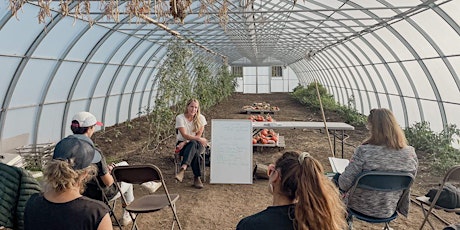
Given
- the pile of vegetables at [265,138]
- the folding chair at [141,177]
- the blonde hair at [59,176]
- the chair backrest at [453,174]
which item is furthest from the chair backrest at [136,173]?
the pile of vegetables at [265,138]

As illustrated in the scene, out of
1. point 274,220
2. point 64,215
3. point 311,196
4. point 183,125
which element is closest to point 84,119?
point 64,215

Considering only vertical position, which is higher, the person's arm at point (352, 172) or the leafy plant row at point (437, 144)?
the person's arm at point (352, 172)

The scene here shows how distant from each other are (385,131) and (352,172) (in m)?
0.45

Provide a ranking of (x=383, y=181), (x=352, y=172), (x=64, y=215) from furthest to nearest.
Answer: (x=352, y=172)
(x=383, y=181)
(x=64, y=215)

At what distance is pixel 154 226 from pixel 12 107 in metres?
5.05

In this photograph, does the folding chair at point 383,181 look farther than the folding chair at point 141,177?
No

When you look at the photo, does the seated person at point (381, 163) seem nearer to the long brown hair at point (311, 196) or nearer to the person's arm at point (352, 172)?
the person's arm at point (352, 172)

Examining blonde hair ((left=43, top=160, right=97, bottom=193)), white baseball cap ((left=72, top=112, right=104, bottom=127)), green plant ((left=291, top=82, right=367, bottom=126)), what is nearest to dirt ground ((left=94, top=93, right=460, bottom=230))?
white baseball cap ((left=72, top=112, right=104, bottom=127))

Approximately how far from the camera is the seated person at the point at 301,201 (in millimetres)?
1690

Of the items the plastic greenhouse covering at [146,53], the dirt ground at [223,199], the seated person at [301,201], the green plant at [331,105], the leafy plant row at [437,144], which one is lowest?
the dirt ground at [223,199]

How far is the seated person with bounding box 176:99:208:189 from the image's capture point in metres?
5.52

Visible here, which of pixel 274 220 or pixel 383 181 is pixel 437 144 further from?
pixel 274 220

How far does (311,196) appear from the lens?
1689 millimetres

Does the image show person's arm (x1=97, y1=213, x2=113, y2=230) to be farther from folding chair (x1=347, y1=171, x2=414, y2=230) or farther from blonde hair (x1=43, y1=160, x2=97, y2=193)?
folding chair (x1=347, y1=171, x2=414, y2=230)
